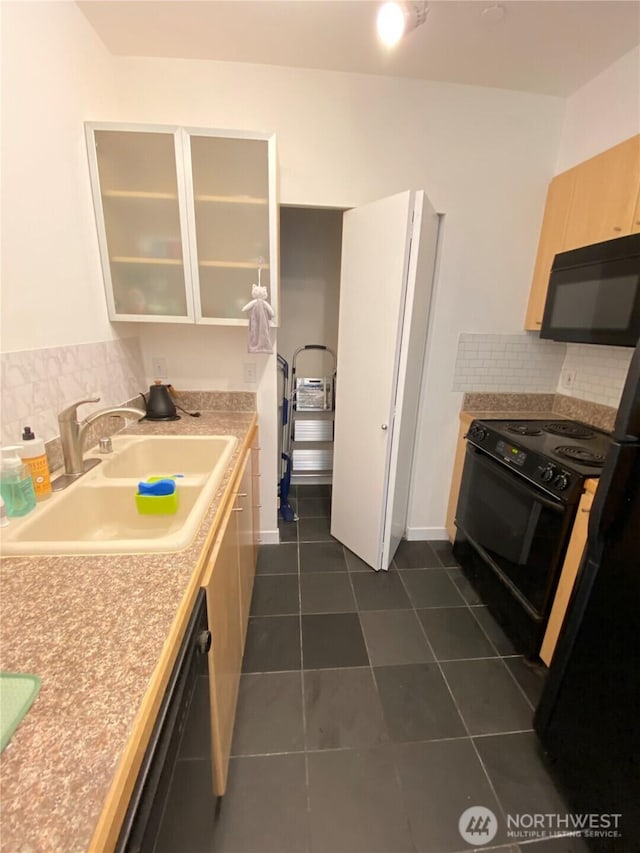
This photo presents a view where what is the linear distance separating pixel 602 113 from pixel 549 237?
542 millimetres

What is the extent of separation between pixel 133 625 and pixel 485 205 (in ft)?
7.94

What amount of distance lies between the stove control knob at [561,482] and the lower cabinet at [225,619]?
1.24 meters

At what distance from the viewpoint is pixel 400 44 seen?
1.55 metres

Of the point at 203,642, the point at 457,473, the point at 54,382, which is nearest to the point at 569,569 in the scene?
the point at 457,473

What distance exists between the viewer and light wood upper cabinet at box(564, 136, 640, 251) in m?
1.51

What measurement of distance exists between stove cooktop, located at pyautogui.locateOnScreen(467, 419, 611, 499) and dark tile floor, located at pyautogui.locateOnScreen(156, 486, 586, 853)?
841 millimetres

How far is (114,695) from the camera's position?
0.51 metres

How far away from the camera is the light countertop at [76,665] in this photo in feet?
1.27

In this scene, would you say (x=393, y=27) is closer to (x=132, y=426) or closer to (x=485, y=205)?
(x=485, y=205)

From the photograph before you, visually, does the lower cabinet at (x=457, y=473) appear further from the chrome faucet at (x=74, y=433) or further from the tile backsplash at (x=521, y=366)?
the chrome faucet at (x=74, y=433)

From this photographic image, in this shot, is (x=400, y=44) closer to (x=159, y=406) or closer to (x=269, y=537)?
(x=159, y=406)

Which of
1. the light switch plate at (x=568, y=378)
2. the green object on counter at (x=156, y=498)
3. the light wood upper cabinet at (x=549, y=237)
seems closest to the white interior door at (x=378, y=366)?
the light wood upper cabinet at (x=549, y=237)

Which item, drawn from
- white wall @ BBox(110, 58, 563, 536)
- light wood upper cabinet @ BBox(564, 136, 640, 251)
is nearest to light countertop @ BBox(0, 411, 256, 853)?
white wall @ BBox(110, 58, 563, 536)

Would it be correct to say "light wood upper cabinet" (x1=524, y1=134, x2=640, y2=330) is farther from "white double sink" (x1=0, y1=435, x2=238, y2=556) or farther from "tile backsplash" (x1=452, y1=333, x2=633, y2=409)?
"white double sink" (x1=0, y1=435, x2=238, y2=556)
